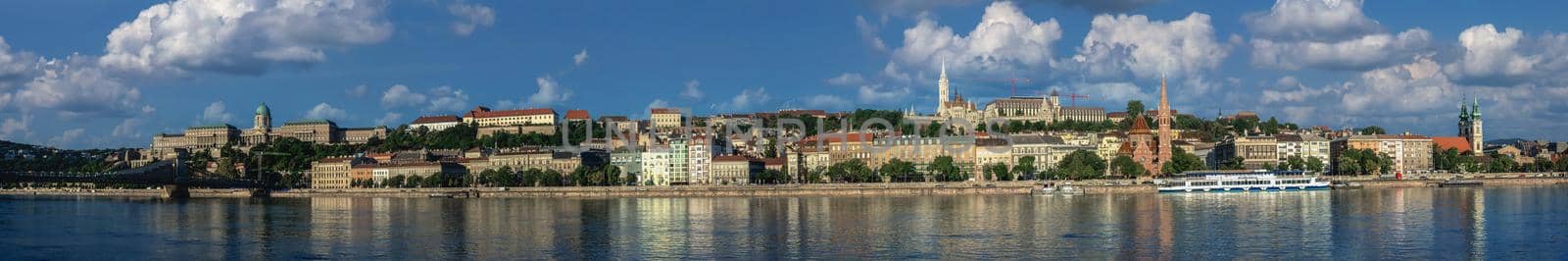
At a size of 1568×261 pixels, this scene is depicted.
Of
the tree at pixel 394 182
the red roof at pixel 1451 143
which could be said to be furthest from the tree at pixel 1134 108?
the tree at pixel 394 182

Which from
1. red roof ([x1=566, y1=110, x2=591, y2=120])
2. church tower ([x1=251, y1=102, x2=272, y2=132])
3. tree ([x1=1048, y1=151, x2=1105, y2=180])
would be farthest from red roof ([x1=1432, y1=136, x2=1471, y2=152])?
church tower ([x1=251, y1=102, x2=272, y2=132])

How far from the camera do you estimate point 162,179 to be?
7381cm

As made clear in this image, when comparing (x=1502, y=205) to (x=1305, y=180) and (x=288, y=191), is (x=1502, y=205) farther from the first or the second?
(x=288, y=191)

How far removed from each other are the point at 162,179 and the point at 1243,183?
47925mm

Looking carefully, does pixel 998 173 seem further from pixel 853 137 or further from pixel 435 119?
pixel 435 119

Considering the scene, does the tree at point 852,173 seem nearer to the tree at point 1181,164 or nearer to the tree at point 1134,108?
the tree at point 1181,164

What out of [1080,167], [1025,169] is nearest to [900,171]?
[1025,169]

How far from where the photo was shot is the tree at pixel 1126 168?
2781 inches

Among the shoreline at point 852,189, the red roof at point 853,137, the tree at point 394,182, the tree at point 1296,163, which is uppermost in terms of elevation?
the red roof at point 853,137

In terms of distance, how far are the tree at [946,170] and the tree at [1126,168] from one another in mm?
6683

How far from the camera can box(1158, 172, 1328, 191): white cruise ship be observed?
63.0 m

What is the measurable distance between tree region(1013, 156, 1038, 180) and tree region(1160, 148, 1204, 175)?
5806 millimetres

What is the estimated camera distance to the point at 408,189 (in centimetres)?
7506

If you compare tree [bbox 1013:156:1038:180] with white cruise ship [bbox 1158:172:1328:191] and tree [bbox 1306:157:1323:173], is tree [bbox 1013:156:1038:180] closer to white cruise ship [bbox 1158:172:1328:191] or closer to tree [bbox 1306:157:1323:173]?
white cruise ship [bbox 1158:172:1328:191]
